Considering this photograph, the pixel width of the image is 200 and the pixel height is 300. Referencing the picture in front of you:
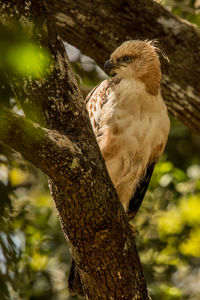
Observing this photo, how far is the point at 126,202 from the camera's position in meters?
5.19

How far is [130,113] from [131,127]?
0.11m

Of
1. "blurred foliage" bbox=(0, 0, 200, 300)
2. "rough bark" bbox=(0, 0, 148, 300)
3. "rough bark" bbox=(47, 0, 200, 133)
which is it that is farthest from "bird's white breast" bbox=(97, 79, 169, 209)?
"rough bark" bbox=(0, 0, 148, 300)

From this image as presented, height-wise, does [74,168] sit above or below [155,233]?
above

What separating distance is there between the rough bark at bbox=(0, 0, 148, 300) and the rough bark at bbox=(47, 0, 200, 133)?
165cm

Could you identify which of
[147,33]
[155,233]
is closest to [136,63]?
[147,33]

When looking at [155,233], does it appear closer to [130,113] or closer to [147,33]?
[130,113]

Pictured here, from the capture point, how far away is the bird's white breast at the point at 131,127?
15.1 ft

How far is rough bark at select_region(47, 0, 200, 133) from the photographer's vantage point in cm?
489

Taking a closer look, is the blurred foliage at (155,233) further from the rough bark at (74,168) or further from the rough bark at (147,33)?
the rough bark at (74,168)

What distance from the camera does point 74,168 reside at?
3125mm

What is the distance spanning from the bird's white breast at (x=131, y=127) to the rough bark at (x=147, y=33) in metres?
0.29

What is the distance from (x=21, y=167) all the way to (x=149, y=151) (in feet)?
3.41

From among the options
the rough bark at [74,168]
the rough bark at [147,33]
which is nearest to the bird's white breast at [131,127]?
the rough bark at [147,33]

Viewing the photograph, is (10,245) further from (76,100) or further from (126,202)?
(126,202)
